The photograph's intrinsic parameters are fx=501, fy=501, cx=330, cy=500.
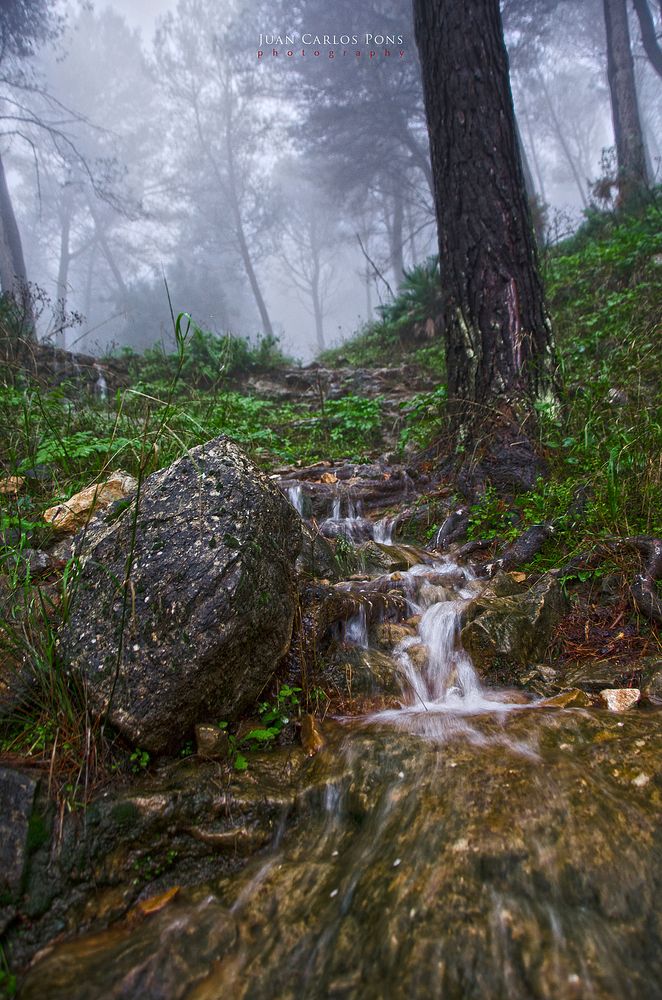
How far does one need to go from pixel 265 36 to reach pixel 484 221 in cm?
1903

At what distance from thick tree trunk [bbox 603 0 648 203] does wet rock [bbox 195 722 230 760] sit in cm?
1162

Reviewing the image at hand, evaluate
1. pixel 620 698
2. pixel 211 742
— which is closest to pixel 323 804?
pixel 211 742

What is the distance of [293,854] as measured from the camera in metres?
1.57

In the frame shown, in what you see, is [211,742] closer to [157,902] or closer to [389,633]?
[157,902]

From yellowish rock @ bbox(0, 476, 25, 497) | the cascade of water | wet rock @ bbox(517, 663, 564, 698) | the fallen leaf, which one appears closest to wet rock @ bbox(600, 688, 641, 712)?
wet rock @ bbox(517, 663, 564, 698)

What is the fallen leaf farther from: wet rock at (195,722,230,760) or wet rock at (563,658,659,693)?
wet rock at (563,658,659,693)

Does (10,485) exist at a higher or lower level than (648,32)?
lower

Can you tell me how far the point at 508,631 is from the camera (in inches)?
95.2

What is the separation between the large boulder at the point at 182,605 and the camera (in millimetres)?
1740

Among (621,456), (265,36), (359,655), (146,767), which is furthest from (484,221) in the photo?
(265,36)

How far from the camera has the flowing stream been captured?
3.63ft

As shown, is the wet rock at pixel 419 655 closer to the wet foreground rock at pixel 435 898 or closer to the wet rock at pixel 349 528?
the wet foreground rock at pixel 435 898

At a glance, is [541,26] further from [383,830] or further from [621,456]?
[383,830]

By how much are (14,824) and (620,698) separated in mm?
2177
